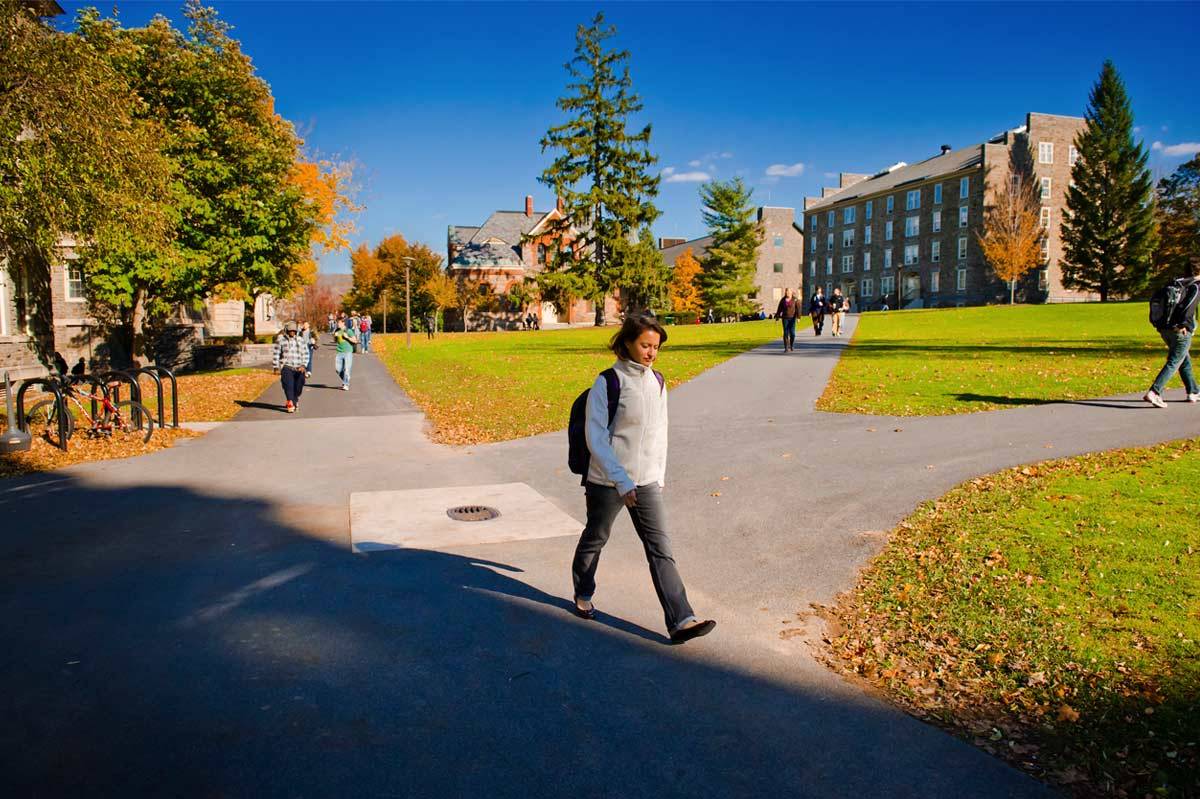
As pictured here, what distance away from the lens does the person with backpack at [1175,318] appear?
11039 millimetres

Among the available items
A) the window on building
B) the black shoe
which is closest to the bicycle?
the black shoe

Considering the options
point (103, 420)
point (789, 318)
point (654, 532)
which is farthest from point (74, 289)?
point (654, 532)

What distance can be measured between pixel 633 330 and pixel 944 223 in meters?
71.5

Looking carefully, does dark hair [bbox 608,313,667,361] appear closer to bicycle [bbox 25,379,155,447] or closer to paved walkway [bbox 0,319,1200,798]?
paved walkway [bbox 0,319,1200,798]

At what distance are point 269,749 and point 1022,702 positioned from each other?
3.52 m

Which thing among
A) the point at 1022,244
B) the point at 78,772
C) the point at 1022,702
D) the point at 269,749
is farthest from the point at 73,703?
the point at 1022,244

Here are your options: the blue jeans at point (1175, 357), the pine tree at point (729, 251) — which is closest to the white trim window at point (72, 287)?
the blue jeans at point (1175, 357)

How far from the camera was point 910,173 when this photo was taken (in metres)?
74.4

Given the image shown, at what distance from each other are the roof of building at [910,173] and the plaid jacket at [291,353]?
208 feet

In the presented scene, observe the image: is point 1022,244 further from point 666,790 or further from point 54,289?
point 666,790

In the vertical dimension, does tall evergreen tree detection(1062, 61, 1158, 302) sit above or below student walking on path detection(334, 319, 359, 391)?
above

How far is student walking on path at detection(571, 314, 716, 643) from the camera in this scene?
14.3 ft

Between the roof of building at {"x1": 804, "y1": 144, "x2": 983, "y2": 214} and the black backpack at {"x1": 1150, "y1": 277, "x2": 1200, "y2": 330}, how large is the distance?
5948 cm

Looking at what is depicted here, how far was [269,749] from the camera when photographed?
130 inches
